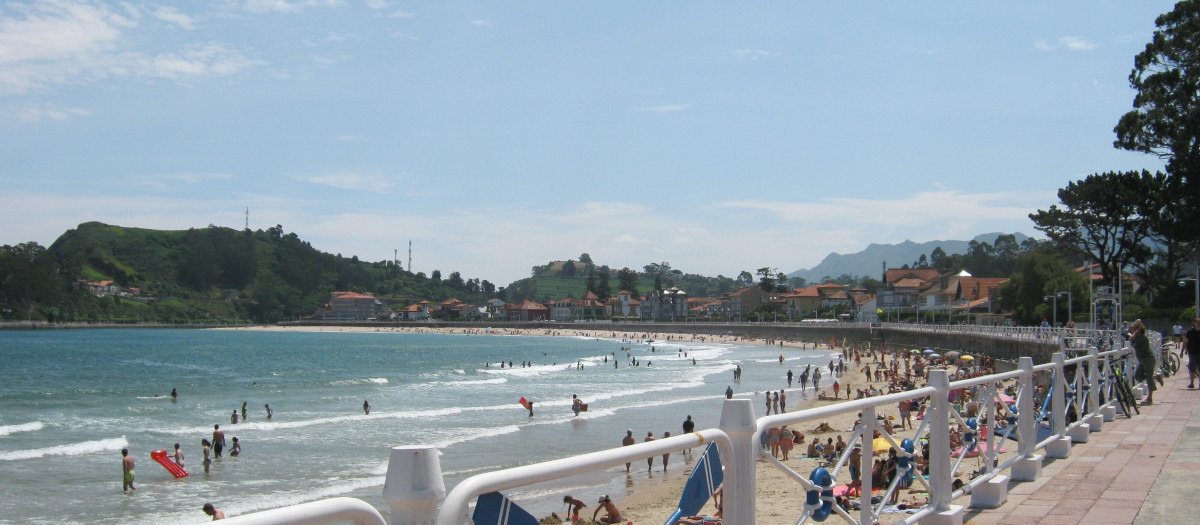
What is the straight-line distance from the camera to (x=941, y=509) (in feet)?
16.6

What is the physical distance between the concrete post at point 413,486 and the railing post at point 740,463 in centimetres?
135

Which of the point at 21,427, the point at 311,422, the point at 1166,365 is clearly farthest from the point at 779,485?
the point at 21,427

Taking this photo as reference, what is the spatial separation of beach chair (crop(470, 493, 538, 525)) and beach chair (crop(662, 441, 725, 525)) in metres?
0.72

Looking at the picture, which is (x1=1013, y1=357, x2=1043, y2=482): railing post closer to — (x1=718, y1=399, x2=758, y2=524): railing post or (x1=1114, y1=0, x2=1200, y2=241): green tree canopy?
(x1=718, y1=399, x2=758, y2=524): railing post

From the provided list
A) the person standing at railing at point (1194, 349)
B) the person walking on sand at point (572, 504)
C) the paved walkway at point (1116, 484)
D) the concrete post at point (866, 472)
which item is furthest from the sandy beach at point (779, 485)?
the person standing at railing at point (1194, 349)

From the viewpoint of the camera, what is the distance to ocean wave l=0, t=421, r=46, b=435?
2697 cm

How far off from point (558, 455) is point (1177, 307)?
31064 millimetres

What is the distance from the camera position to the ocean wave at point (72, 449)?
22000 mm

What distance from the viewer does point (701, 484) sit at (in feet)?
9.44

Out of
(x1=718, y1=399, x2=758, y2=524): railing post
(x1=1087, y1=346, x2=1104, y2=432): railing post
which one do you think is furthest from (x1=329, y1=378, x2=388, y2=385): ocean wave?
(x1=718, y1=399, x2=758, y2=524): railing post

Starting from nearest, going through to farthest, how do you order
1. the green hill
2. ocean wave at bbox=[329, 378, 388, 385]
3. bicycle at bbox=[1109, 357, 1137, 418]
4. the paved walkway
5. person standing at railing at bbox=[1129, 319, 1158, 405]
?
1. the paved walkway
2. bicycle at bbox=[1109, 357, 1137, 418]
3. person standing at railing at bbox=[1129, 319, 1158, 405]
4. ocean wave at bbox=[329, 378, 388, 385]
5. the green hill

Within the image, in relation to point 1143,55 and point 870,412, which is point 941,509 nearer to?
point 870,412

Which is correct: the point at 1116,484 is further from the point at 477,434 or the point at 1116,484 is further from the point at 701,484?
the point at 477,434

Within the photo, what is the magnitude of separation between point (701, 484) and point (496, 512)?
981 mm
